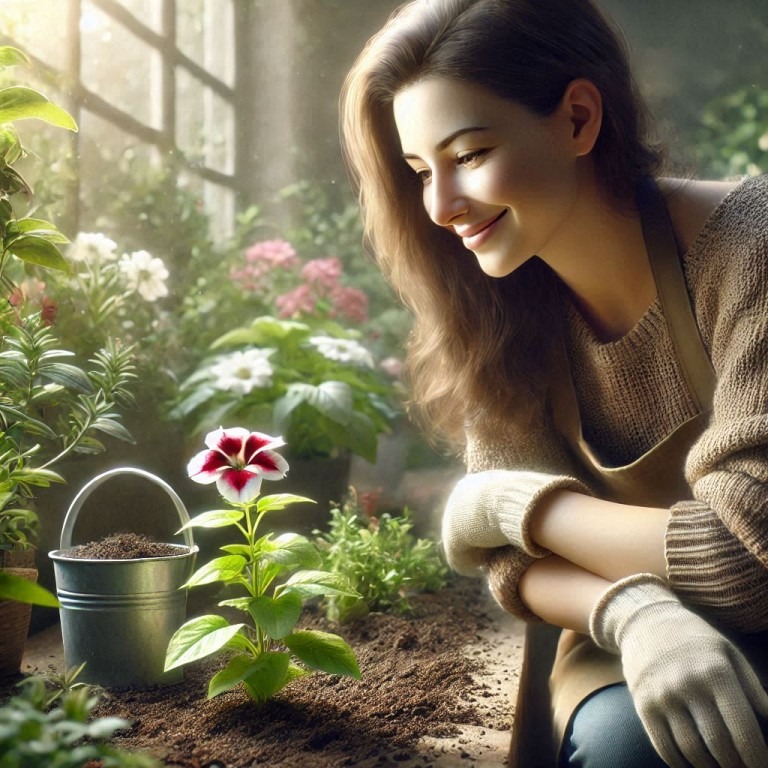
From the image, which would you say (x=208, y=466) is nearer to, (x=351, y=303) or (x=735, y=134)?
(x=351, y=303)

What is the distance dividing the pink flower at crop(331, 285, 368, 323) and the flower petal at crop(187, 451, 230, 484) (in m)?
1.83

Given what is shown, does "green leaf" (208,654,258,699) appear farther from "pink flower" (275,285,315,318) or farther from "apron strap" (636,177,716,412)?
"pink flower" (275,285,315,318)

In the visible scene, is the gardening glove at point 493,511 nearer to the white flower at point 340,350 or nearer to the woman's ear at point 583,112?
the woman's ear at point 583,112

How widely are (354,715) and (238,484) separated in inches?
16.5

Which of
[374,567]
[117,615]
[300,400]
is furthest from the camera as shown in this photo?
[300,400]

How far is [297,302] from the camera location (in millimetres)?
3256

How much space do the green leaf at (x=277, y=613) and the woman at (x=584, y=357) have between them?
0.89 feet

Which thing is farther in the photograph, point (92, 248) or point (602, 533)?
point (92, 248)

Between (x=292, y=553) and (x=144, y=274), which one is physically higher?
(x=144, y=274)

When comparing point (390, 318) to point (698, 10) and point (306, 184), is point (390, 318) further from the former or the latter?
point (698, 10)

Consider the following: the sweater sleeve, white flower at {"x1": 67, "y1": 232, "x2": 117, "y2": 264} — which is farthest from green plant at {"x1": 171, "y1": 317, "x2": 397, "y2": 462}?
the sweater sleeve

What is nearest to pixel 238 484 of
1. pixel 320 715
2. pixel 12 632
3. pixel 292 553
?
pixel 292 553

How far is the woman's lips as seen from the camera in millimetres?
1367

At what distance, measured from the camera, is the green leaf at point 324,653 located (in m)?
1.46
